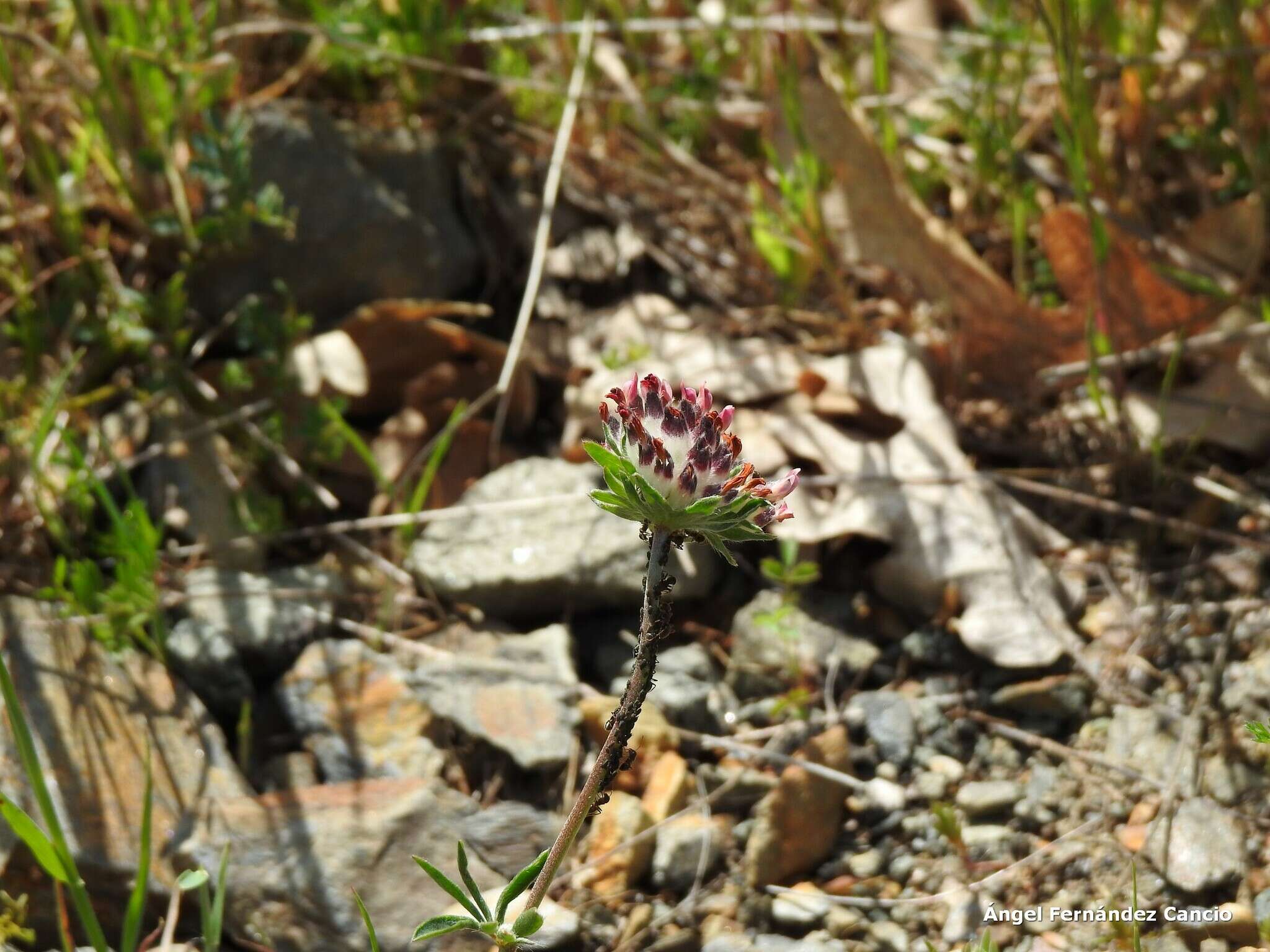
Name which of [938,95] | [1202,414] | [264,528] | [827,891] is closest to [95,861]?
[264,528]

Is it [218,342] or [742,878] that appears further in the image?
[218,342]

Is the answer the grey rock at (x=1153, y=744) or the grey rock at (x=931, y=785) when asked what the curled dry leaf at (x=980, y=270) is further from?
the grey rock at (x=931, y=785)

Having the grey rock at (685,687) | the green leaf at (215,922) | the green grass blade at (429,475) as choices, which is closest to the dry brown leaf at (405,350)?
the green grass blade at (429,475)

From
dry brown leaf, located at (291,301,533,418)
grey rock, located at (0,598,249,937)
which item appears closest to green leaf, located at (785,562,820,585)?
dry brown leaf, located at (291,301,533,418)

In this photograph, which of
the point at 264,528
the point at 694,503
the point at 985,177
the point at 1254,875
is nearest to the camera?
the point at 694,503

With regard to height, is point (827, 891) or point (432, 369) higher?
point (432, 369)

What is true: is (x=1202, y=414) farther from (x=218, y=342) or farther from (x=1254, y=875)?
(x=218, y=342)
